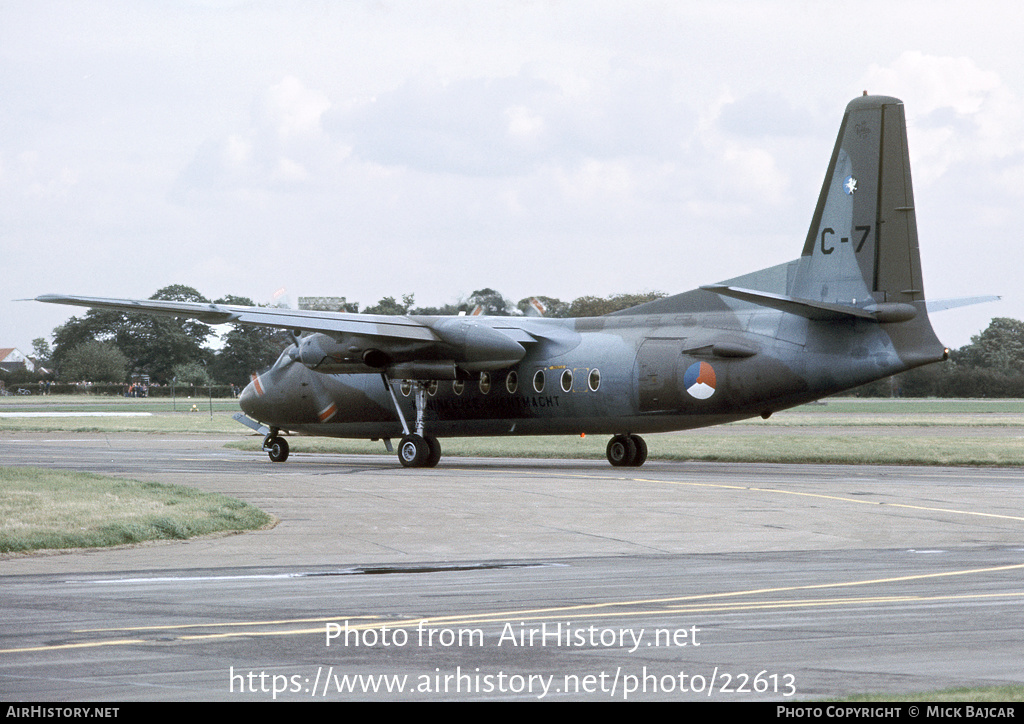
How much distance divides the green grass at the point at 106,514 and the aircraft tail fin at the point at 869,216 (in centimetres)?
1469

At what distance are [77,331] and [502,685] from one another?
5752 inches

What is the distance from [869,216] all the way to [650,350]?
605 cm

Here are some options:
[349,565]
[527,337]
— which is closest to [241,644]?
[349,565]

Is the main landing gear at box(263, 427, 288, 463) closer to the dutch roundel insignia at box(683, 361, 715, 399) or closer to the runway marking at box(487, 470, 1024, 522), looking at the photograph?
the runway marking at box(487, 470, 1024, 522)

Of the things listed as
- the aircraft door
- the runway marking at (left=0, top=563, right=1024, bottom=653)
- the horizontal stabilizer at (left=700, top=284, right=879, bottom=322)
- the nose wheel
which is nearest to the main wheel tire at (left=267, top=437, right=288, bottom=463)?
the nose wheel

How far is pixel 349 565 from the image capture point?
12547 mm

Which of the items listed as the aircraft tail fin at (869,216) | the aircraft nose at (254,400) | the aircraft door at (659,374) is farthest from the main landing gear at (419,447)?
the aircraft tail fin at (869,216)

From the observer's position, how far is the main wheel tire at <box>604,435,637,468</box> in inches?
1176

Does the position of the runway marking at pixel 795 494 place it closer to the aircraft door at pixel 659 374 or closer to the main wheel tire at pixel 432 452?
the aircraft door at pixel 659 374

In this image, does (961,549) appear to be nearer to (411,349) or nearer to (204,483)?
(204,483)

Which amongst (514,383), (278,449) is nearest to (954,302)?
(514,383)

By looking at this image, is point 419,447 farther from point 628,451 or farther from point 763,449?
point 763,449

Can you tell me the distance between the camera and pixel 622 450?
30.0 m

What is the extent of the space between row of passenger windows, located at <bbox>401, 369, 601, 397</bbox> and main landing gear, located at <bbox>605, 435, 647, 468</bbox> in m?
2.17
